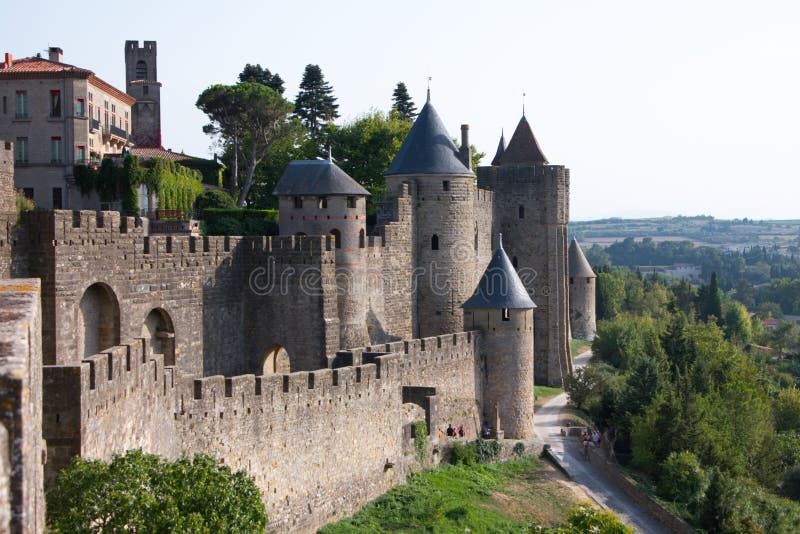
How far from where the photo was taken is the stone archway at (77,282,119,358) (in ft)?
87.4

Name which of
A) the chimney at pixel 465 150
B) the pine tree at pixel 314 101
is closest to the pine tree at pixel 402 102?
the pine tree at pixel 314 101

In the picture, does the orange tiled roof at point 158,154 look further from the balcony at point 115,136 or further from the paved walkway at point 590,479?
the paved walkway at point 590,479

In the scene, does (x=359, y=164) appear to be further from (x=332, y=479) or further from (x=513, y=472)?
(x=332, y=479)

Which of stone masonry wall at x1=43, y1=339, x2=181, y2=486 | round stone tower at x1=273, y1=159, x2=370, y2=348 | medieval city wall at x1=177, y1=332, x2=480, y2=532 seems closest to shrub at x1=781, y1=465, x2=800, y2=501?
medieval city wall at x1=177, y1=332, x2=480, y2=532

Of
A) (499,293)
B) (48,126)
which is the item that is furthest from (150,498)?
(48,126)

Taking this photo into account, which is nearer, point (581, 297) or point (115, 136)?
point (115, 136)

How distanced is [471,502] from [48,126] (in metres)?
27.2

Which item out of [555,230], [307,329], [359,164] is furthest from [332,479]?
[359,164]

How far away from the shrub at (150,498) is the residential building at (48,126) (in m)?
32.0

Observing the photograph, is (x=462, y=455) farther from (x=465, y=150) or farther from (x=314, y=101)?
(x=314, y=101)

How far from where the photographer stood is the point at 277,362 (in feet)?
117

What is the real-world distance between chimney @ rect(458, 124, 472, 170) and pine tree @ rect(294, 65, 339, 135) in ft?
85.8

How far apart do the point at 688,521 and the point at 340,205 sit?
47.9 feet

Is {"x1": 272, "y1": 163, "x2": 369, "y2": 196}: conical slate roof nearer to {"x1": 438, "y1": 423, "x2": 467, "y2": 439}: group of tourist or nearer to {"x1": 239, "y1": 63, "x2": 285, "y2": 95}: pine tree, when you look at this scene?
{"x1": 438, "y1": 423, "x2": 467, "y2": 439}: group of tourist
